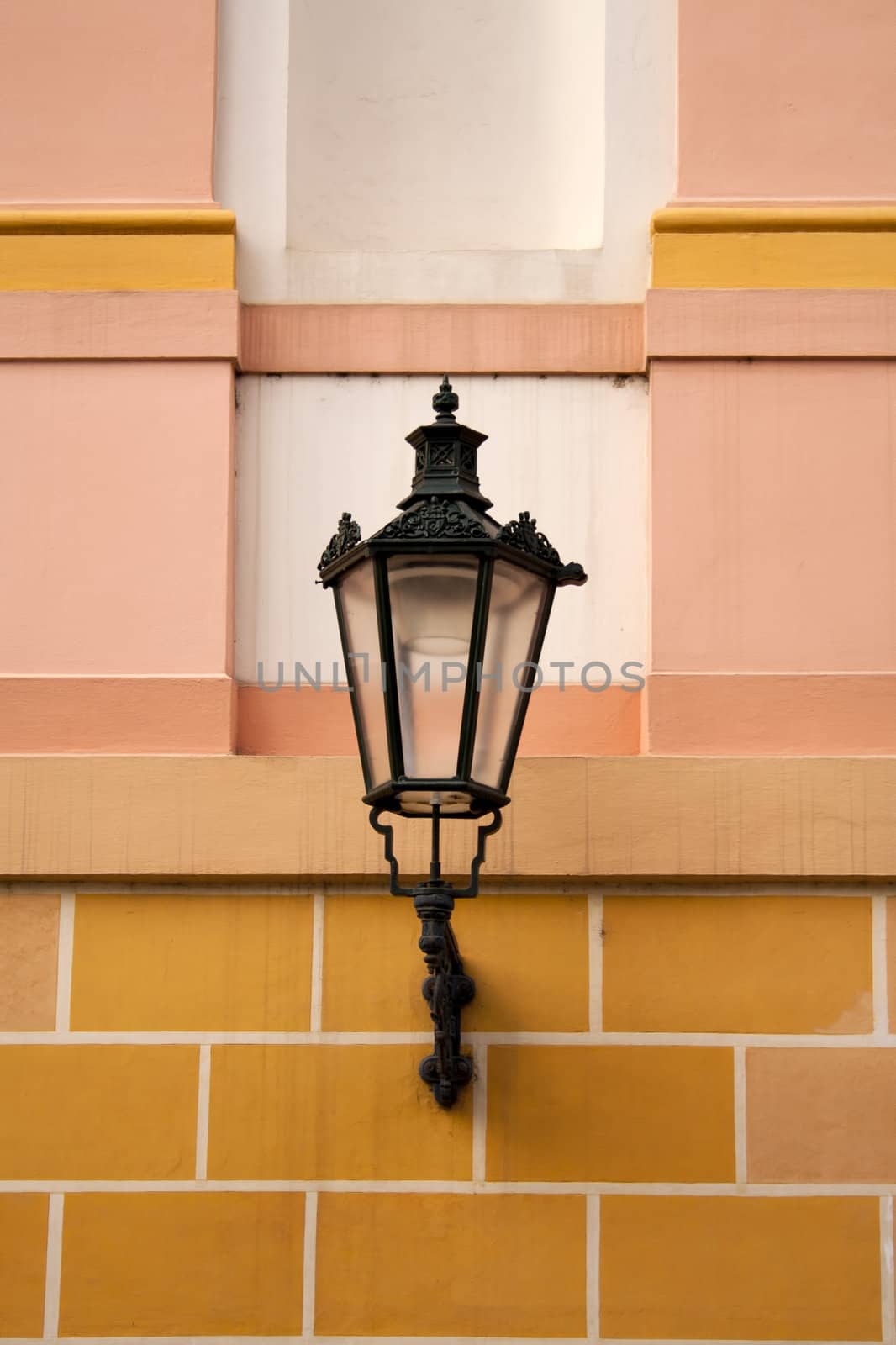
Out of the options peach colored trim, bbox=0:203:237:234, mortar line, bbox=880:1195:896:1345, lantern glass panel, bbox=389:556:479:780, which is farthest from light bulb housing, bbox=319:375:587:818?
mortar line, bbox=880:1195:896:1345

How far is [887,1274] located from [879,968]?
830mm

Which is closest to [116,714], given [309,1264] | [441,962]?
[441,962]

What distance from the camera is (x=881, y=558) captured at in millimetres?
6480

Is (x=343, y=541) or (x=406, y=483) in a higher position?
(x=406, y=483)

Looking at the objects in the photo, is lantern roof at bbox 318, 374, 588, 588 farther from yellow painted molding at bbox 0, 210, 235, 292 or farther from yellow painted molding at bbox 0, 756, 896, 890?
yellow painted molding at bbox 0, 210, 235, 292

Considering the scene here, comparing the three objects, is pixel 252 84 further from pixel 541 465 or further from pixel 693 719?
pixel 693 719

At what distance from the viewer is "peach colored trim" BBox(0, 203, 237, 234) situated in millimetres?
6703

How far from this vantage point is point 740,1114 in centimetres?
607

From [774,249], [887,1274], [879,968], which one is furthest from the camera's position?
[774,249]

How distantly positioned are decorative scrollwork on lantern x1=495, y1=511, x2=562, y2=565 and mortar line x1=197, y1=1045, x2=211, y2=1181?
1691 millimetres

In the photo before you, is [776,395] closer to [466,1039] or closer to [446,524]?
[446,524]

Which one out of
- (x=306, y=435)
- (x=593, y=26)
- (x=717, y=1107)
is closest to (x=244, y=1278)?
(x=717, y=1107)

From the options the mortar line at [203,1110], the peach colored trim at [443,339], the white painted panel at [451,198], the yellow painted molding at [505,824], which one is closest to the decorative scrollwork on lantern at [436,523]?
the yellow painted molding at [505,824]

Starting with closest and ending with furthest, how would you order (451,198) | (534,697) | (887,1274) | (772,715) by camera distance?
(887,1274) < (772,715) < (534,697) < (451,198)
